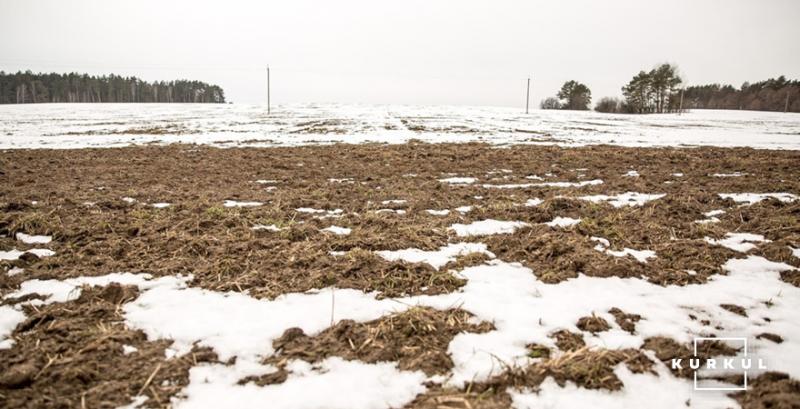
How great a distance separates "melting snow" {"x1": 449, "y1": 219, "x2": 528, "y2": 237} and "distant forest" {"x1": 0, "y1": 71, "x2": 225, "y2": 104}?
127 metres

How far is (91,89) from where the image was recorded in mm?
105062

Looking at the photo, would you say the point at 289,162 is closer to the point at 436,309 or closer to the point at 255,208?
the point at 255,208

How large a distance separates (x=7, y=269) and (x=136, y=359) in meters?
2.52

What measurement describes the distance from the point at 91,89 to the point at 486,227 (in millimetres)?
133338

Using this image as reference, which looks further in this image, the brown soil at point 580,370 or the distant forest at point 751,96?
the distant forest at point 751,96

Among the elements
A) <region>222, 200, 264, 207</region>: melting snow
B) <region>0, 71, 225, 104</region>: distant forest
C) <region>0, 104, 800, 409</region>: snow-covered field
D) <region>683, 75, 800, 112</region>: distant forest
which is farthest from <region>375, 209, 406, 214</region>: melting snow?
<region>0, 71, 225, 104</region>: distant forest

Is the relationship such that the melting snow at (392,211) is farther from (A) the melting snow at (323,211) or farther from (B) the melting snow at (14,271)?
(B) the melting snow at (14,271)

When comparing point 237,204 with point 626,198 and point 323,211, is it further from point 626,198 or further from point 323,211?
point 626,198

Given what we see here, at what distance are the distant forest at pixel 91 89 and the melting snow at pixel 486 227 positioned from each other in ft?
418

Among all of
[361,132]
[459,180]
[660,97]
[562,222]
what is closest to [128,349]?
[562,222]

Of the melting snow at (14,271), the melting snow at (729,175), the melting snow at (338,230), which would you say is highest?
the melting snow at (729,175)

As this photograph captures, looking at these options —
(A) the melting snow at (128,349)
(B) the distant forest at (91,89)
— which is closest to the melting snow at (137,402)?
(A) the melting snow at (128,349)

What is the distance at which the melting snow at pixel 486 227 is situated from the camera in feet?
17.2

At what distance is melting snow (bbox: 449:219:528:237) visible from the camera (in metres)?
5.24
